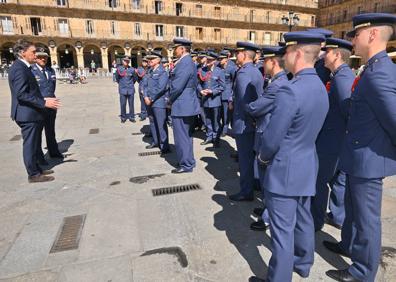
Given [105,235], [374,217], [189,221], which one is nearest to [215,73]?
[189,221]

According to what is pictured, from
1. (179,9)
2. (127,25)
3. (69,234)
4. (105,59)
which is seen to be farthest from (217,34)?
(69,234)

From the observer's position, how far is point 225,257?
3.05 meters

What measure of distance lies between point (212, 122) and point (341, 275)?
17.3ft

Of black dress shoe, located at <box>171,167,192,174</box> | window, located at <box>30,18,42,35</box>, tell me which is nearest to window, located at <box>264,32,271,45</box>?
window, located at <box>30,18,42,35</box>

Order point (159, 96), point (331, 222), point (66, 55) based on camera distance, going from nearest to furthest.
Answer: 1. point (331, 222)
2. point (159, 96)
3. point (66, 55)

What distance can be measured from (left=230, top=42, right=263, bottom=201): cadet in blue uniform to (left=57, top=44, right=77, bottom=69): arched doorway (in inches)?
1561

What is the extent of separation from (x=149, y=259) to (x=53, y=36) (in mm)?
38788

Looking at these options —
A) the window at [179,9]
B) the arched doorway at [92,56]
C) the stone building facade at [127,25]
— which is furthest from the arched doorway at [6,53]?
the window at [179,9]

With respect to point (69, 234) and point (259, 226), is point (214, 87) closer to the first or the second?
point (259, 226)

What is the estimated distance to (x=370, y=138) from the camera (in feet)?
7.88

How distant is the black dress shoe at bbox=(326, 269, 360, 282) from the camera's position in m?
2.65

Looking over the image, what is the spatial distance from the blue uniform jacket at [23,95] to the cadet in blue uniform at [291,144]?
13.6 ft

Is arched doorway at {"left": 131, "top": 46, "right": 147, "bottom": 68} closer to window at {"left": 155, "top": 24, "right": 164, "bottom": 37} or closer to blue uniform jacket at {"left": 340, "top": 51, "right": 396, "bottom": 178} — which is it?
window at {"left": 155, "top": 24, "right": 164, "bottom": 37}

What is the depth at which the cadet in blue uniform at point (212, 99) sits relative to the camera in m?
7.38
